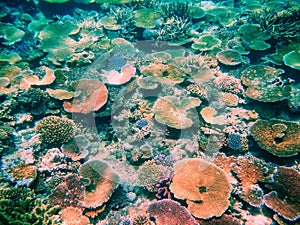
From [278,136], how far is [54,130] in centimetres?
516

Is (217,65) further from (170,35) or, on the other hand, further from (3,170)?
(3,170)

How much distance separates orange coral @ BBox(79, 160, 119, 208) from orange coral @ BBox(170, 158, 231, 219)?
1.26 metres

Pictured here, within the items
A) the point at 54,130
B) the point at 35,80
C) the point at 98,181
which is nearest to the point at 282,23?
the point at 98,181

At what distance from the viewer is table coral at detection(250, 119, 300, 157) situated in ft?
14.5

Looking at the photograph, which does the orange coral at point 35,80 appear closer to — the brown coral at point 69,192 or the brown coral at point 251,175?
the brown coral at point 69,192

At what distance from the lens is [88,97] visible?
17.6 feet

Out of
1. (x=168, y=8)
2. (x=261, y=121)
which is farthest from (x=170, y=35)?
(x=261, y=121)

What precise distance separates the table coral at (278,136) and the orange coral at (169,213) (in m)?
2.36

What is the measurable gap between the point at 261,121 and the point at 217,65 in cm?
257

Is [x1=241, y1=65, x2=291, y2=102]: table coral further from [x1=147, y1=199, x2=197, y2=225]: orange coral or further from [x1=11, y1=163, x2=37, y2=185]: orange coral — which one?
[x1=11, y1=163, x2=37, y2=185]: orange coral

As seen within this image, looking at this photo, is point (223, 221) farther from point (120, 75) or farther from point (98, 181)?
point (120, 75)

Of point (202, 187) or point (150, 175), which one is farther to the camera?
point (150, 175)

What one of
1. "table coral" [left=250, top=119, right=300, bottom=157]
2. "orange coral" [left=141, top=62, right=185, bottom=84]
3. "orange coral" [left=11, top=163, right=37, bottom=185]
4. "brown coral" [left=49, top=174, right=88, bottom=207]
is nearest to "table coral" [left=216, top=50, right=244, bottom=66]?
"orange coral" [left=141, top=62, right=185, bottom=84]

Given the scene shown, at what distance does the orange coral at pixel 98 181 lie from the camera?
4.03 meters
